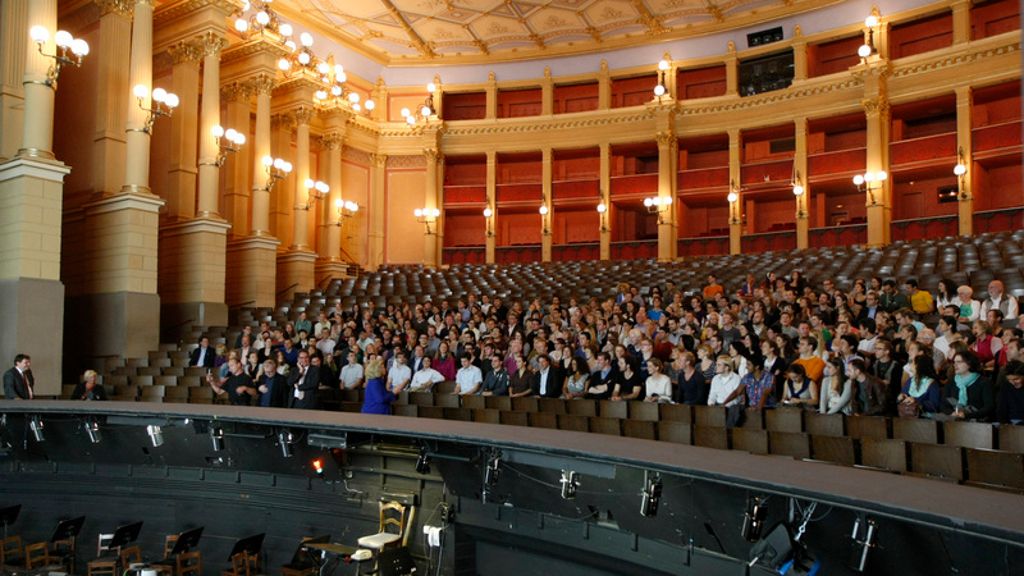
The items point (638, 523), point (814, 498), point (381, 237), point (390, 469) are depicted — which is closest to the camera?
point (814, 498)

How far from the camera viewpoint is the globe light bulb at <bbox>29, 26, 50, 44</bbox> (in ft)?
41.0

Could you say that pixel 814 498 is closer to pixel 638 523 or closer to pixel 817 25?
pixel 638 523

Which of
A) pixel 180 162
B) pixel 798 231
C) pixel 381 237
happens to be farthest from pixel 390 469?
pixel 381 237

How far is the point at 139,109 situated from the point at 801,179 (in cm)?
1784

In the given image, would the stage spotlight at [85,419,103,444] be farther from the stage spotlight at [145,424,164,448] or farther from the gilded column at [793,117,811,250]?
the gilded column at [793,117,811,250]

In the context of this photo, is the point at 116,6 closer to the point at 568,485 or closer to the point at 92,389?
the point at 92,389

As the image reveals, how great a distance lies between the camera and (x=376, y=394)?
917 centimetres

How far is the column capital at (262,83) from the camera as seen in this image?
19.2m

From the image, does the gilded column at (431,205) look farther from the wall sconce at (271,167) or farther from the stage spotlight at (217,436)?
the stage spotlight at (217,436)

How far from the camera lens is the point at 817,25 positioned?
24.2 m

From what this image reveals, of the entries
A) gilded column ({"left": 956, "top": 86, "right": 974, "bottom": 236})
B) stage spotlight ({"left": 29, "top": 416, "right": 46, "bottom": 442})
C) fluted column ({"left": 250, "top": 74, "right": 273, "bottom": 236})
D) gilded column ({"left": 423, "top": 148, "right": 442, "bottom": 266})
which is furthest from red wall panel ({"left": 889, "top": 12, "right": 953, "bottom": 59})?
stage spotlight ({"left": 29, "top": 416, "right": 46, "bottom": 442})

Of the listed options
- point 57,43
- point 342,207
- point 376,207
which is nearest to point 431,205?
point 376,207

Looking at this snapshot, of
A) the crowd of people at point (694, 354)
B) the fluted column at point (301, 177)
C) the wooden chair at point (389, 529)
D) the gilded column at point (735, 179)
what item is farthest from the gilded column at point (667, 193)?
the wooden chair at point (389, 529)

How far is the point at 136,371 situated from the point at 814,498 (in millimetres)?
12396
